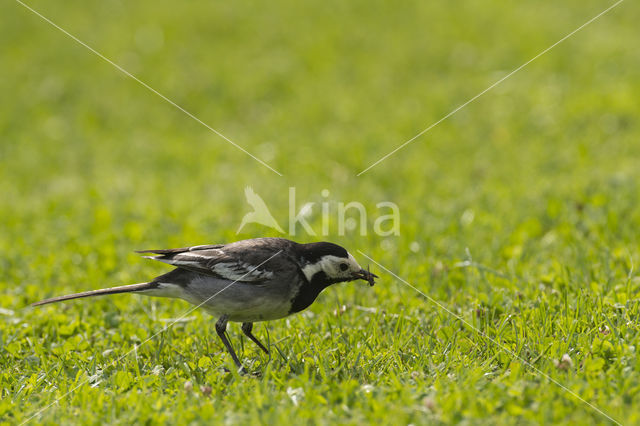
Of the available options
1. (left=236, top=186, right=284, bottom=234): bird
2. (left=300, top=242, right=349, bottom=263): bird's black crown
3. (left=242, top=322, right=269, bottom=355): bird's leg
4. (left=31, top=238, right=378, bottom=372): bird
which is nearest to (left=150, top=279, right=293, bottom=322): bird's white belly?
(left=31, top=238, right=378, bottom=372): bird

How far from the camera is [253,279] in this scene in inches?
190

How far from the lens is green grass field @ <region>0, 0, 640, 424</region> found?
4184mm

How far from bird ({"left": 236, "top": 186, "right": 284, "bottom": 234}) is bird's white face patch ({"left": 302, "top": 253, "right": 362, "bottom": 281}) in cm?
262

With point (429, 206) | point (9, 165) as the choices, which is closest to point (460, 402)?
point (429, 206)

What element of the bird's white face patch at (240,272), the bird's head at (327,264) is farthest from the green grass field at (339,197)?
the bird's white face patch at (240,272)

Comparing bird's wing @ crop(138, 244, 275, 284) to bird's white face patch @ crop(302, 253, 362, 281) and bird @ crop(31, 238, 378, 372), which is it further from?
bird's white face patch @ crop(302, 253, 362, 281)

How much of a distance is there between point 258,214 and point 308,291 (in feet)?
11.5

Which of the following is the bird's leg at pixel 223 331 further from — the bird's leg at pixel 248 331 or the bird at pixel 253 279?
the bird's leg at pixel 248 331

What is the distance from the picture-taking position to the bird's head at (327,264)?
491cm

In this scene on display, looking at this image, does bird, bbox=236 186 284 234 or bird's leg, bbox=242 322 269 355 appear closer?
bird's leg, bbox=242 322 269 355

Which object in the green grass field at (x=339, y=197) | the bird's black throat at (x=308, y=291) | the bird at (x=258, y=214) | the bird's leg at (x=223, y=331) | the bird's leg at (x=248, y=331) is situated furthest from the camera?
the bird at (x=258, y=214)

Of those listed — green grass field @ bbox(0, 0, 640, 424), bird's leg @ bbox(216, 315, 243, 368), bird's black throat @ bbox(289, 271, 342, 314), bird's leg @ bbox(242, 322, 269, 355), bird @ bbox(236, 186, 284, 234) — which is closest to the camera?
green grass field @ bbox(0, 0, 640, 424)

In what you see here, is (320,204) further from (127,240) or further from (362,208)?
(127,240)

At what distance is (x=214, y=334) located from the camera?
540 cm
